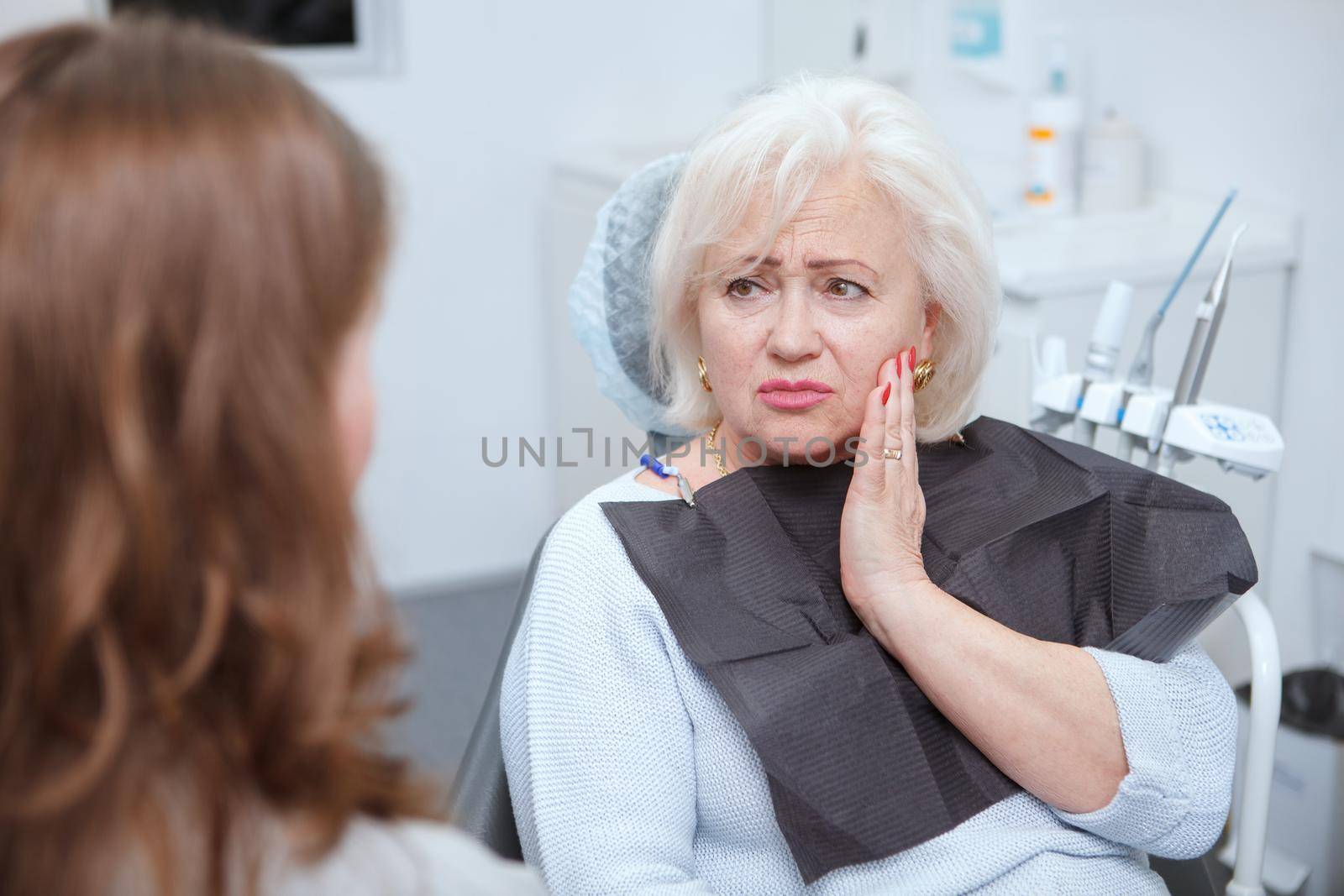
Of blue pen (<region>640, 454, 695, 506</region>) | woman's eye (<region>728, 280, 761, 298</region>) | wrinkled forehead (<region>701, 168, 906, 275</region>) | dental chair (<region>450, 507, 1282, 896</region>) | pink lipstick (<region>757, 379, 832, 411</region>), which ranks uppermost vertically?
wrinkled forehead (<region>701, 168, 906, 275</region>)

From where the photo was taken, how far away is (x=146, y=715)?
61cm

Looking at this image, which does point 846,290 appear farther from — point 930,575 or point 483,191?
point 483,191

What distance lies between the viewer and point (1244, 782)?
1.29 metres

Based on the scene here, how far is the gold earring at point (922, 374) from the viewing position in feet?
4.52

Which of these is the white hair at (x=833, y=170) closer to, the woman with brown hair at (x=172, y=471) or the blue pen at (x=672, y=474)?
the blue pen at (x=672, y=474)

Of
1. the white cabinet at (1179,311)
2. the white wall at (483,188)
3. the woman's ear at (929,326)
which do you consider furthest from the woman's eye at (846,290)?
the white wall at (483,188)

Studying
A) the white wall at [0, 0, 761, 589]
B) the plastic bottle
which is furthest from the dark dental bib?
the white wall at [0, 0, 761, 589]

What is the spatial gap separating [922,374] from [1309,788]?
1.05 m

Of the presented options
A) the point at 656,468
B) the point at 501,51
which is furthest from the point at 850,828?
the point at 501,51

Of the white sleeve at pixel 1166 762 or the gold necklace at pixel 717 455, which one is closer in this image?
the white sleeve at pixel 1166 762

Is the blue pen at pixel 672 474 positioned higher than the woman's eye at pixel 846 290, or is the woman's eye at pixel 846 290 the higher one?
the woman's eye at pixel 846 290

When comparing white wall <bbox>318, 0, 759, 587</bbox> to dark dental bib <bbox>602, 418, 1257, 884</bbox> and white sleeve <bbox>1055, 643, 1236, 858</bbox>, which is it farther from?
white sleeve <bbox>1055, 643, 1236, 858</bbox>

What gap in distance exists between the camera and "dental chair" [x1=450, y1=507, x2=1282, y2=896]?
1256 millimetres

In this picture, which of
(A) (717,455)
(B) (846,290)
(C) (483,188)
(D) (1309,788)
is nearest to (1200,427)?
(B) (846,290)
